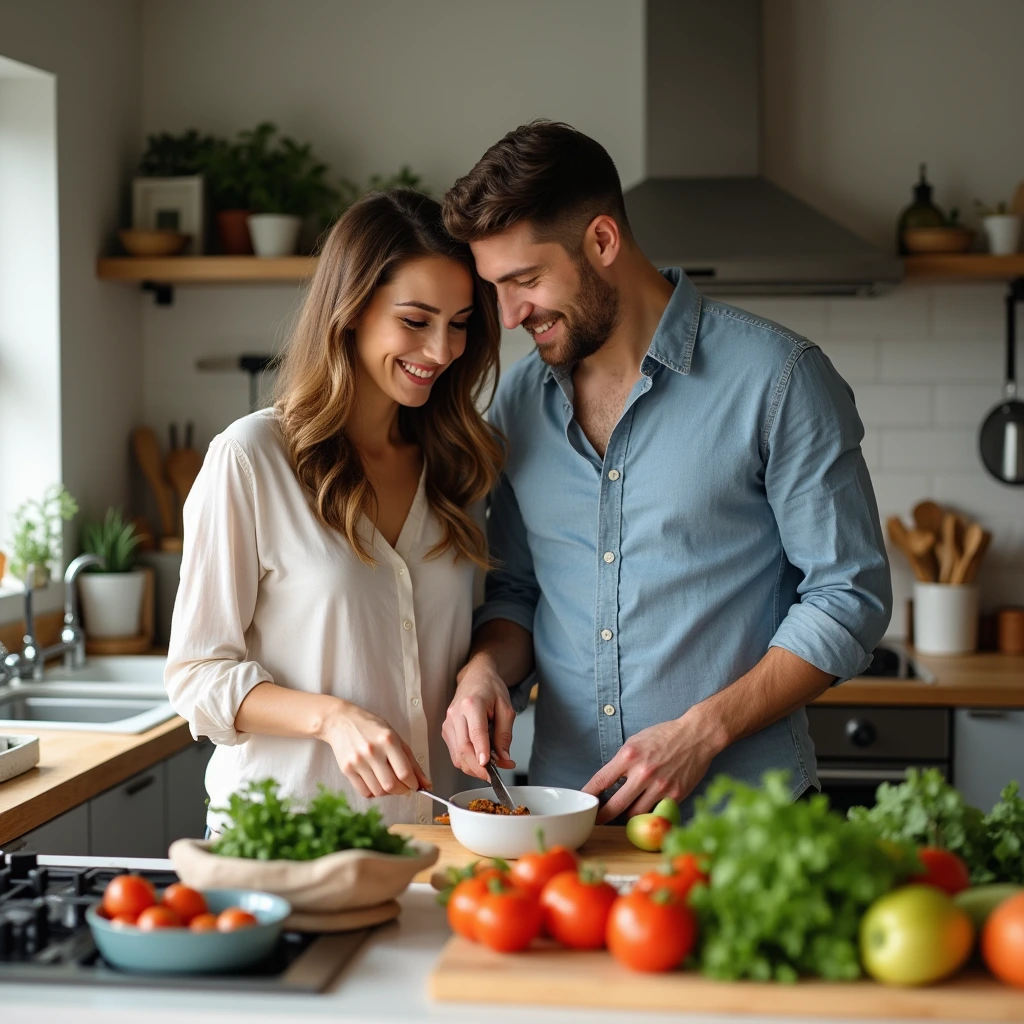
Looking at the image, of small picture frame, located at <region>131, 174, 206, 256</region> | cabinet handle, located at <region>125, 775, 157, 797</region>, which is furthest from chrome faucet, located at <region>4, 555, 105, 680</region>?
small picture frame, located at <region>131, 174, 206, 256</region>

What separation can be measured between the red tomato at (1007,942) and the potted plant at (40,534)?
2.57m

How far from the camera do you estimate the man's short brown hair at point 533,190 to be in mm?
1908

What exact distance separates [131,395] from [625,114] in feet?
5.61

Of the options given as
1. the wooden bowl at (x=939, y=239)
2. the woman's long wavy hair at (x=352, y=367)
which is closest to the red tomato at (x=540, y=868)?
the woman's long wavy hair at (x=352, y=367)

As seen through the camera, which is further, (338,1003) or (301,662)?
(301,662)

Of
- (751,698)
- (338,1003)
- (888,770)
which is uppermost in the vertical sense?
(751,698)

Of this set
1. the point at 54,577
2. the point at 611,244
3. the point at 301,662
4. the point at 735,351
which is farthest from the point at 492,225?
the point at 54,577

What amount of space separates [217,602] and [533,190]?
76 centimetres

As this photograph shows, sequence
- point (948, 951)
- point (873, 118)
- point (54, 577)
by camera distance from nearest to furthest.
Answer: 1. point (948, 951)
2. point (54, 577)
3. point (873, 118)

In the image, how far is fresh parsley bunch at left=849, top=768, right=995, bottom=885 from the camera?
1.38 m

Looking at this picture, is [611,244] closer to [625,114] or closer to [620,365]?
[620,365]

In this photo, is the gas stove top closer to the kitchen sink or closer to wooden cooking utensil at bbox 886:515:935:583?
the kitchen sink

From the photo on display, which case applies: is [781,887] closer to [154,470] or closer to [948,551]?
[948,551]

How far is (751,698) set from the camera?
1872 millimetres
